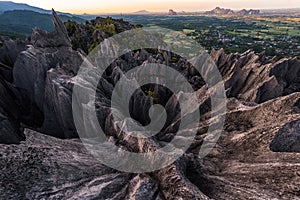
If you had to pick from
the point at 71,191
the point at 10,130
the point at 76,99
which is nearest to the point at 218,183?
the point at 71,191

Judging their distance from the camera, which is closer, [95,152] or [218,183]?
[218,183]

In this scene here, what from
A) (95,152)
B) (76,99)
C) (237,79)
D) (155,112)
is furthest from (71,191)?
(237,79)

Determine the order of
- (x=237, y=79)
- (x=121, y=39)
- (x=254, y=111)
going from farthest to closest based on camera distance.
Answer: (x=121, y=39), (x=237, y=79), (x=254, y=111)

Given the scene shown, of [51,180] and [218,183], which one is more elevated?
[51,180]

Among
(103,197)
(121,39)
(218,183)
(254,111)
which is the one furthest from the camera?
(121,39)

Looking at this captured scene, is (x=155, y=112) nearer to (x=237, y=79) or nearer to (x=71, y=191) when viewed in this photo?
(x=71, y=191)

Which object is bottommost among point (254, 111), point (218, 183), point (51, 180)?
point (218, 183)
